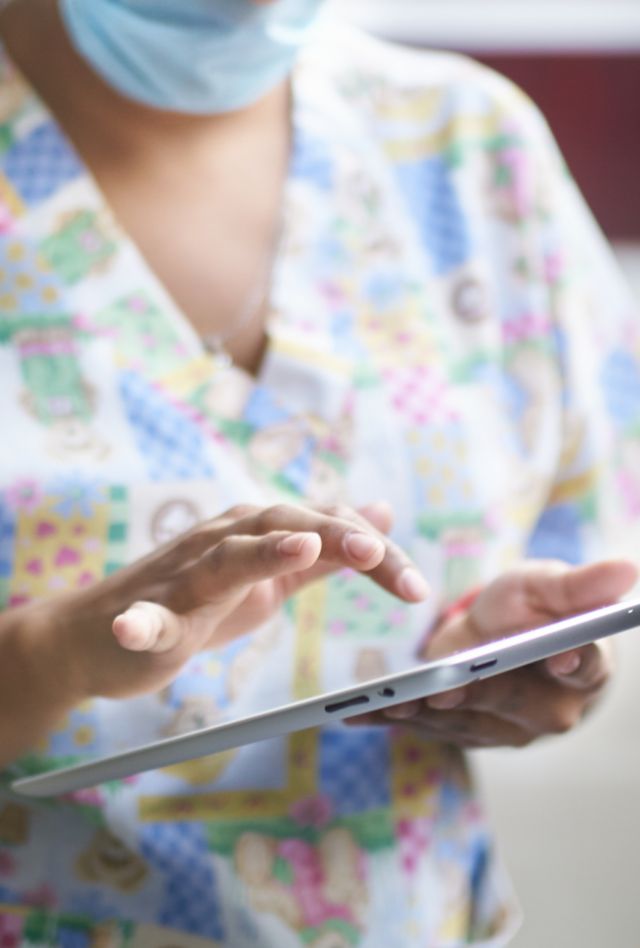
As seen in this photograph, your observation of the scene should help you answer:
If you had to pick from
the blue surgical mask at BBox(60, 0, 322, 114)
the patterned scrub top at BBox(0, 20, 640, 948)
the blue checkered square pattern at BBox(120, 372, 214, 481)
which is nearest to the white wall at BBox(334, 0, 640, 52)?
the patterned scrub top at BBox(0, 20, 640, 948)

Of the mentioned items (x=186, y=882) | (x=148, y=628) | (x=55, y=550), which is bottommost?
(x=186, y=882)

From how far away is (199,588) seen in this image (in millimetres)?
374

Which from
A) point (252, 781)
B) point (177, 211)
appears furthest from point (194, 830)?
point (177, 211)

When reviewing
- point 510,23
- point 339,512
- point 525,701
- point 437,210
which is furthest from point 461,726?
point 510,23

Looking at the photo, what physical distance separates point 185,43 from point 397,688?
356 mm

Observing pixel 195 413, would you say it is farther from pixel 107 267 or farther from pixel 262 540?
pixel 262 540

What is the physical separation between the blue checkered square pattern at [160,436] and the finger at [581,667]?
19 cm

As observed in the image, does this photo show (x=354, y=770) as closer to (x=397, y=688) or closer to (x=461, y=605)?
(x=461, y=605)

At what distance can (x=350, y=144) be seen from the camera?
25.2 inches

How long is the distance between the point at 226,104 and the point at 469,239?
0.51 feet

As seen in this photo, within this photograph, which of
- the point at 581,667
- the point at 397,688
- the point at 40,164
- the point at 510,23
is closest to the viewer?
the point at 397,688

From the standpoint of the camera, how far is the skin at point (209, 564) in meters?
0.38

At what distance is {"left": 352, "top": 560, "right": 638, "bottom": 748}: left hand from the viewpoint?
1.48 feet

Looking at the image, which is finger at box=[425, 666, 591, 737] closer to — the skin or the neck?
the skin
